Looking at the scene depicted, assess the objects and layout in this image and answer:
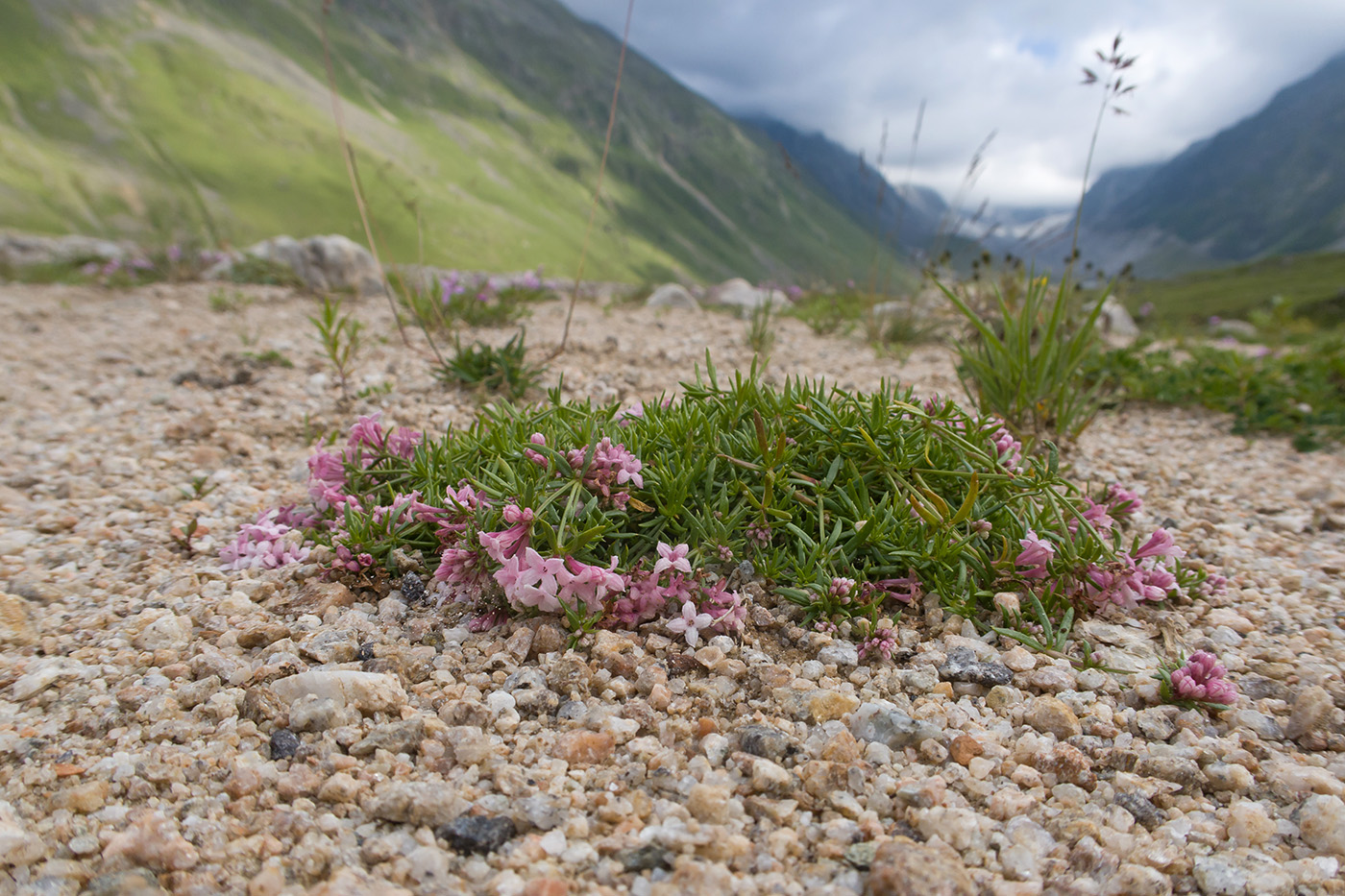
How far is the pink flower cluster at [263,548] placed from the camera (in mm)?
3431

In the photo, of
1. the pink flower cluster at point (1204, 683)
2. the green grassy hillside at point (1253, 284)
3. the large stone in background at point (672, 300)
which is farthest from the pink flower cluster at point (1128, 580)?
the green grassy hillside at point (1253, 284)

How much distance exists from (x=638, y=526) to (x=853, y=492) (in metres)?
1.05

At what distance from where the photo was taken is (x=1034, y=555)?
3.06 metres

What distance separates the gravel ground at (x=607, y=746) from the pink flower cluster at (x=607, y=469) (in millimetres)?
625

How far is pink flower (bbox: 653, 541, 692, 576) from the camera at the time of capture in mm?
2836

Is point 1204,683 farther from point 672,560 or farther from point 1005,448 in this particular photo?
point 672,560

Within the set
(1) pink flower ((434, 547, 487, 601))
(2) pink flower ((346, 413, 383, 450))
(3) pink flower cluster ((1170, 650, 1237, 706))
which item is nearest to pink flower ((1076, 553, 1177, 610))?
(3) pink flower cluster ((1170, 650, 1237, 706))

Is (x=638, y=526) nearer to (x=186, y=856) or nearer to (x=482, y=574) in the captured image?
(x=482, y=574)

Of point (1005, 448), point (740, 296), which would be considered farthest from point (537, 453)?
point (740, 296)

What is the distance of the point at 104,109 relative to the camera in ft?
449

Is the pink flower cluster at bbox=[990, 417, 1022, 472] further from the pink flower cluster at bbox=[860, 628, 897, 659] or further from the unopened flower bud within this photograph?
the pink flower cluster at bbox=[860, 628, 897, 659]

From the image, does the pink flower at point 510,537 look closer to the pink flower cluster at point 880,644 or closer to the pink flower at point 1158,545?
the pink flower cluster at point 880,644

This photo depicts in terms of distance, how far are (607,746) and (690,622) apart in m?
0.65

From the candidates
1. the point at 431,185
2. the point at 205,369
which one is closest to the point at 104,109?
the point at 431,185
